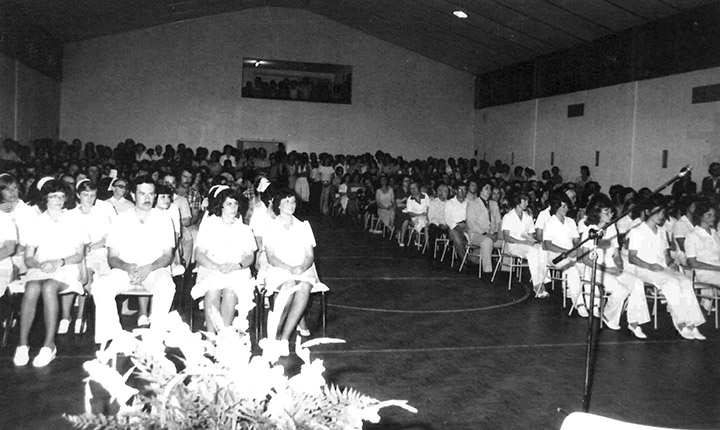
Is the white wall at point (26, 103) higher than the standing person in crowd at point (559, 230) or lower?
higher

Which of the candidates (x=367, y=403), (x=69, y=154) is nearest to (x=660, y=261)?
Answer: (x=367, y=403)

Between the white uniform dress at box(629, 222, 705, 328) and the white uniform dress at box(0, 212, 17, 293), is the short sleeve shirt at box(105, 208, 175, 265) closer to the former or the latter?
the white uniform dress at box(0, 212, 17, 293)

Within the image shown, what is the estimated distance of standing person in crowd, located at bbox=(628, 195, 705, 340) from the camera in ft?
20.1

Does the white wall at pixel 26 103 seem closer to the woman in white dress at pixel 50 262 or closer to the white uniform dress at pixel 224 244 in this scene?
the woman in white dress at pixel 50 262

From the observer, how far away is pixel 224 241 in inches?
212

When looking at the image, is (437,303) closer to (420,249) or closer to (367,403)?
(420,249)

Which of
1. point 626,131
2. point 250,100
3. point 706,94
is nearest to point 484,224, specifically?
point 706,94

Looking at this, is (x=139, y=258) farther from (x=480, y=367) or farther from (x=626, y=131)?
(x=626, y=131)

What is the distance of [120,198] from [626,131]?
9.51 metres

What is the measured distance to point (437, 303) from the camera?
7.28 metres

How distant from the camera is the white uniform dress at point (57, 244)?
5.04 meters

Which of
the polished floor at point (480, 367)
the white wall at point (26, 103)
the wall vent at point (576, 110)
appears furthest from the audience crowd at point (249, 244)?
the wall vent at point (576, 110)

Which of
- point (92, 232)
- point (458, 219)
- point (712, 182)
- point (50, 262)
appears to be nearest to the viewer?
point (50, 262)

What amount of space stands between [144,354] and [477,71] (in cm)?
1882
